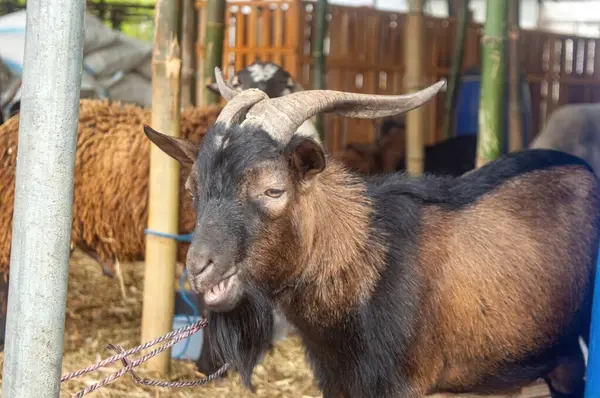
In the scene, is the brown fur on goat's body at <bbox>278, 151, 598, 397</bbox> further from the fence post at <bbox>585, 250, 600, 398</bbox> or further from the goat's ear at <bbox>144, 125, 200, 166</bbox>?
the goat's ear at <bbox>144, 125, 200, 166</bbox>

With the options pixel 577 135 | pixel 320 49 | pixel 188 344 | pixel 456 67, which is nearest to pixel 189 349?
pixel 188 344

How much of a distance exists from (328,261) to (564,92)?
9.82 metres

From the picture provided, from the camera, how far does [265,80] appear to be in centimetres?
612

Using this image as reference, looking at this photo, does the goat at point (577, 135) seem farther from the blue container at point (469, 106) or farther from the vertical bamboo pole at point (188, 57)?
the blue container at point (469, 106)

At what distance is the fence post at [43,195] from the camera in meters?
2.38

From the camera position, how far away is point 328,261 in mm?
3189

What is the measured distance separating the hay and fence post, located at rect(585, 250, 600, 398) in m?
1.54

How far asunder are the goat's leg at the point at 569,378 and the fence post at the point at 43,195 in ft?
8.61

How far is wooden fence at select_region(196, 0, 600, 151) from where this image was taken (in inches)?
366

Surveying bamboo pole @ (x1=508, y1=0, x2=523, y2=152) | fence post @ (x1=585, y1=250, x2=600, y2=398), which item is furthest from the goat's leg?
bamboo pole @ (x1=508, y1=0, x2=523, y2=152)

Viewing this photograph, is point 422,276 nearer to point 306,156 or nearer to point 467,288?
point 467,288

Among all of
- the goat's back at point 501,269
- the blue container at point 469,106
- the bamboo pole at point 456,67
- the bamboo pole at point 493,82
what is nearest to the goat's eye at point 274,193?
the goat's back at point 501,269

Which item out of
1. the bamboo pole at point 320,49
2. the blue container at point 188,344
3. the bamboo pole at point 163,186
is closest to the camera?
the bamboo pole at point 163,186

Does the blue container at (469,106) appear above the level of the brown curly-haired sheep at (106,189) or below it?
above
